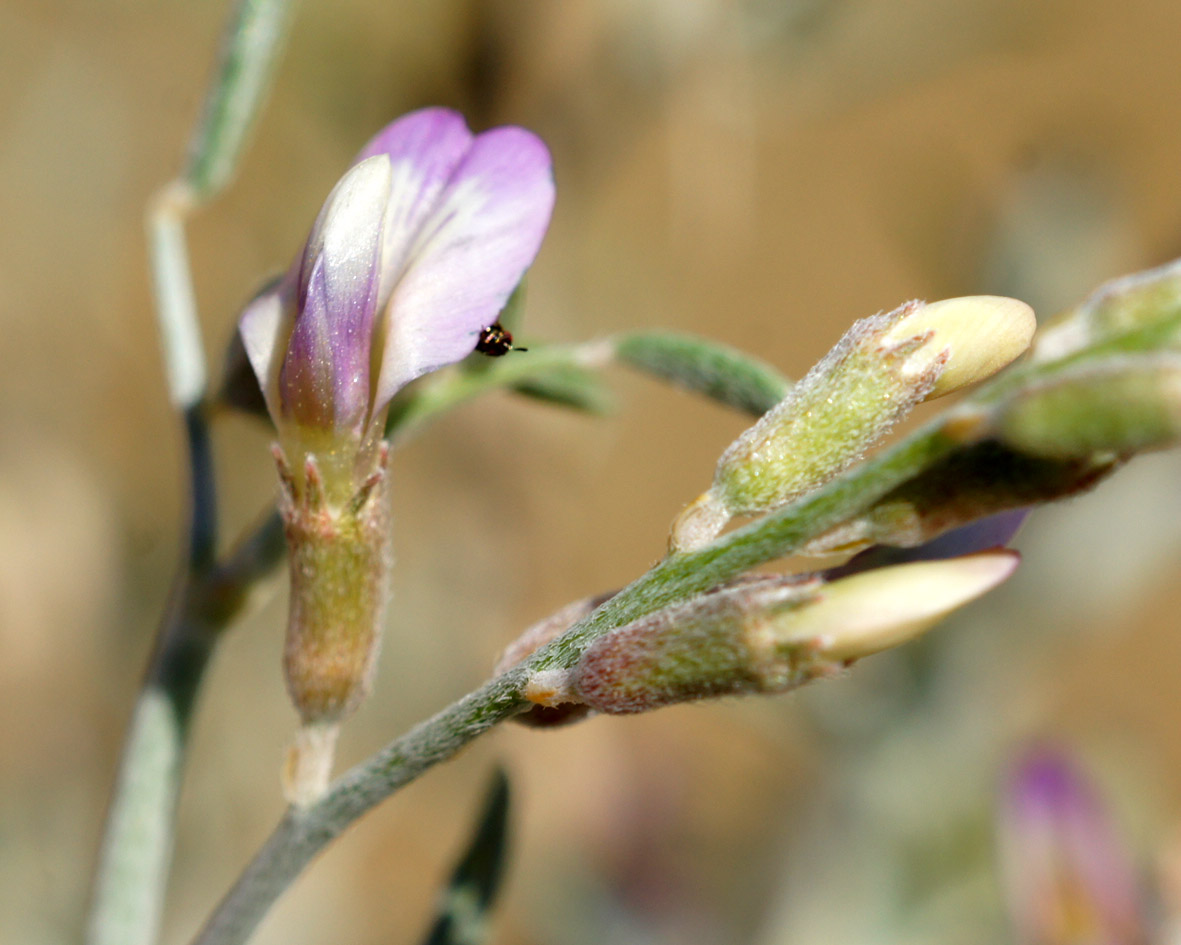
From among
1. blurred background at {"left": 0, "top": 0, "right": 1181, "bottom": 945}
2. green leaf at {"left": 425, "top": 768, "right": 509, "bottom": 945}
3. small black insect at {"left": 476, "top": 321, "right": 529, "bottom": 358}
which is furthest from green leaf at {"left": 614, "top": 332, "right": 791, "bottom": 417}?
blurred background at {"left": 0, "top": 0, "right": 1181, "bottom": 945}

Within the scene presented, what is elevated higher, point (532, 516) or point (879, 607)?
point (879, 607)

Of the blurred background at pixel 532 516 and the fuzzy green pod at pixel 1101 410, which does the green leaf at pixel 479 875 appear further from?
the fuzzy green pod at pixel 1101 410

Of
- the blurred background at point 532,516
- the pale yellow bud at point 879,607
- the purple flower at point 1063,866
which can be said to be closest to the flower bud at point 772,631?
the pale yellow bud at point 879,607

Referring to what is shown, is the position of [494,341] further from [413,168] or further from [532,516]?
[532,516]

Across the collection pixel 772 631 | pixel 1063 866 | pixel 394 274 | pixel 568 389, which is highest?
pixel 394 274

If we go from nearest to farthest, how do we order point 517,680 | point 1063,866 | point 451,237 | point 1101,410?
point 1101,410 → point 517,680 → point 451,237 → point 1063,866

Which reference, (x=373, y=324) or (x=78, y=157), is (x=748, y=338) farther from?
(x=373, y=324)

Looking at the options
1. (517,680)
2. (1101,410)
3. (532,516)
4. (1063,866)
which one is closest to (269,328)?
(517,680)

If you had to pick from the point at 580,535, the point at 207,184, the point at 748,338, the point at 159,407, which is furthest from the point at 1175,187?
the point at 207,184
